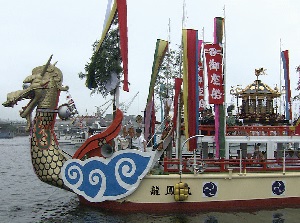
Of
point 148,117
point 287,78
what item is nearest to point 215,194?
point 148,117

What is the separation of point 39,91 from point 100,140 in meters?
2.61

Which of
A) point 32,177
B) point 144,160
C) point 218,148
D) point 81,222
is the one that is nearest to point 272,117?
point 218,148

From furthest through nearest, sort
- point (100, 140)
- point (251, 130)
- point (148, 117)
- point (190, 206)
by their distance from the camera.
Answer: point (148, 117), point (251, 130), point (190, 206), point (100, 140)

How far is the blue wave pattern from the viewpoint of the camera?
11961 millimetres

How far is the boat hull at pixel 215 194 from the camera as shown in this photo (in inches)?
479

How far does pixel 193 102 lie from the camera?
42.5 feet

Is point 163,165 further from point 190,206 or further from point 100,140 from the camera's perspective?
point 100,140

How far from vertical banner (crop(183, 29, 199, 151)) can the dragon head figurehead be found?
13.5 feet

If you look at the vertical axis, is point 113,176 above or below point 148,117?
below

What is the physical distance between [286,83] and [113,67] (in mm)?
11636

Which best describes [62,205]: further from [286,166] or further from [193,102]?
[286,166]

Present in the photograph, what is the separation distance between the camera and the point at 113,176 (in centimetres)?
1198

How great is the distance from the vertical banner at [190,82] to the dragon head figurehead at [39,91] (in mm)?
4129

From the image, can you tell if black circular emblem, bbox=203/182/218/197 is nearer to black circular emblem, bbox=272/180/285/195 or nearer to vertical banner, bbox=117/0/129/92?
black circular emblem, bbox=272/180/285/195
